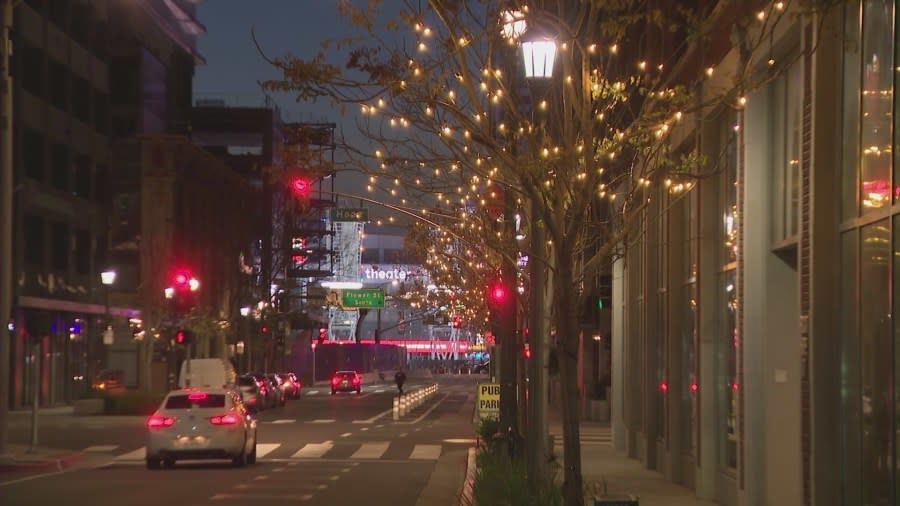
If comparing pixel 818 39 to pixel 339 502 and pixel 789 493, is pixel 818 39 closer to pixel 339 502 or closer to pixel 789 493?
pixel 789 493

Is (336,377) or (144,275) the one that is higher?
(144,275)

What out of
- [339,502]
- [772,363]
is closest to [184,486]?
[339,502]

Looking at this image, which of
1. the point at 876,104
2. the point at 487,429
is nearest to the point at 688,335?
the point at 487,429

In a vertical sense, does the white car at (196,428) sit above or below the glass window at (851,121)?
below

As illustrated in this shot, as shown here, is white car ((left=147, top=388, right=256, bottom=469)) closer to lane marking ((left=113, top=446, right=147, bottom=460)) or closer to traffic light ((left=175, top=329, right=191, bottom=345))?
lane marking ((left=113, top=446, right=147, bottom=460))

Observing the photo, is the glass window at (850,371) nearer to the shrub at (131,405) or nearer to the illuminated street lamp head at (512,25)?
the illuminated street lamp head at (512,25)

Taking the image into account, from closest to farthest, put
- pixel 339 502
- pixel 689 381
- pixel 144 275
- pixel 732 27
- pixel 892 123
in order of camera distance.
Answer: pixel 892 123 < pixel 732 27 < pixel 339 502 < pixel 689 381 < pixel 144 275

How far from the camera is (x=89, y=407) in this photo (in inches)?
1938

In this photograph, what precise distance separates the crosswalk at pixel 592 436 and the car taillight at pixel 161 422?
984cm

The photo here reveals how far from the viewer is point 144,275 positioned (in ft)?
198

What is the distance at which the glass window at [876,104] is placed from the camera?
37.6ft

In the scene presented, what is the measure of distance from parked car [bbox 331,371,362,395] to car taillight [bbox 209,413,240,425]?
51.8m

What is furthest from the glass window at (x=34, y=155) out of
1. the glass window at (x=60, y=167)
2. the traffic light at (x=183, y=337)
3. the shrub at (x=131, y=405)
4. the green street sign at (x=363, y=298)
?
the green street sign at (x=363, y=298)

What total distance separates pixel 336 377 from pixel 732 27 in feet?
204
